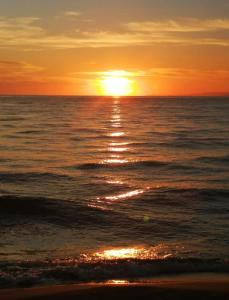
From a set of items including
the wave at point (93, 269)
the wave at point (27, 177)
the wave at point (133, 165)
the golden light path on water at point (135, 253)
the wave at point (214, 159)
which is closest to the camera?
the wave at point (93, 269)

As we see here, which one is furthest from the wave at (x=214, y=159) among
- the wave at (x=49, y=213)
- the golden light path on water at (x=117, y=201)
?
the wave at (x=49, y=213)

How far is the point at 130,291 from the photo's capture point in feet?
Answer: 25.5

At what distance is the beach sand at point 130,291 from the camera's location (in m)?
7.50

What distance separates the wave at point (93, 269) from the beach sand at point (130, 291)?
2.07 ft

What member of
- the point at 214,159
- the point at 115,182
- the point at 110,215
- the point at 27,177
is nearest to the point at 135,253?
the point at 110,215

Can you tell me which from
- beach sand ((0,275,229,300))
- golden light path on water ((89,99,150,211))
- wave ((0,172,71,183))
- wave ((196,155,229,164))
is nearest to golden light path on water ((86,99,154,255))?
golden light path on water ((89,99,150,211))

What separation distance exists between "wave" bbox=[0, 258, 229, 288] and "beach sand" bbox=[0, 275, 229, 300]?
24.8 inches

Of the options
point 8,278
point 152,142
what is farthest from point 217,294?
point 152,142

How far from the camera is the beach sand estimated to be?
7.50 metres

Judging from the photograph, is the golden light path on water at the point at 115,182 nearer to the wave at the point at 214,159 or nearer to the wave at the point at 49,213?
the wave at the point at 49,213

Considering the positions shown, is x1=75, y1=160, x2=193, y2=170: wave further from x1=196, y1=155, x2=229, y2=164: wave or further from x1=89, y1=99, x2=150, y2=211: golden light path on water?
x1=196, y1=155, x2=229, y2=164: wave

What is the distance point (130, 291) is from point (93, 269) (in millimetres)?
1764

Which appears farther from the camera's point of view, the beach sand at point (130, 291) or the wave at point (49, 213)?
the wave at point (49, 213)

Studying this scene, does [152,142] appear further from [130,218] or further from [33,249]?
[33,249]
